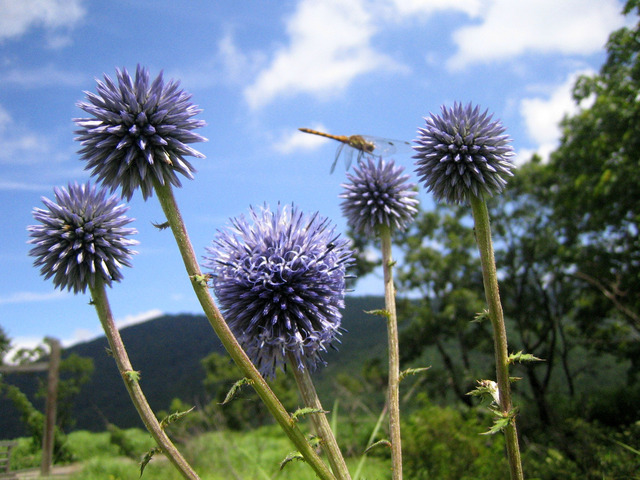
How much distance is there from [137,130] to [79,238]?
33.8 inches

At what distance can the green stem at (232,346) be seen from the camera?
2.08 meters

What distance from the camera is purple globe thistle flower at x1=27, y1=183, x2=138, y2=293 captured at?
2830mm

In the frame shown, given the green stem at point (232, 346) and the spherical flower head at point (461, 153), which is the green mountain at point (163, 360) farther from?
the green stem at point (232, 346)

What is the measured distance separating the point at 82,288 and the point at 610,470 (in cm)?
720

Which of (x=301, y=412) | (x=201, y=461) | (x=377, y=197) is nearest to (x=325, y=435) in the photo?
(x=301, y=412)

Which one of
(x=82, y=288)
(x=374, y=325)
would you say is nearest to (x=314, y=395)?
(x=82, y=288)

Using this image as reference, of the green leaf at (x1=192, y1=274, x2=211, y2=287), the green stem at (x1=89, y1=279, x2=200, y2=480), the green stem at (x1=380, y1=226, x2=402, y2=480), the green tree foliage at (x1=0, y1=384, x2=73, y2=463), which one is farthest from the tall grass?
the green leaf at (x1=192, y1=274, x2=211, y2=287)

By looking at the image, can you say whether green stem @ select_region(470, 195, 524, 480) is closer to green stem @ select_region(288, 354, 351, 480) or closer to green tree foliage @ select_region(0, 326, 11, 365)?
green stem @ select_region(288, 354, 351, 480)

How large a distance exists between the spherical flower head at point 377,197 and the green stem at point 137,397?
2071 mm

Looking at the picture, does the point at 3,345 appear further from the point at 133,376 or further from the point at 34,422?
the point at 133,376

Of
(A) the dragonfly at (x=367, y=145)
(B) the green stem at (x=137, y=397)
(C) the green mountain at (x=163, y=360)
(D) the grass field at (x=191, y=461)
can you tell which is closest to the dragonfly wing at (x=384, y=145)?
(A) the dragonfly at (x=367, y=145)

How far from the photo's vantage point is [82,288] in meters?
2.85

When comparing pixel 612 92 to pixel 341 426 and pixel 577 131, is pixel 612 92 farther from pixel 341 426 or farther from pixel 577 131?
pixel 341 426

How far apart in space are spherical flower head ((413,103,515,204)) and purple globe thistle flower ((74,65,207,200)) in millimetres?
1434
